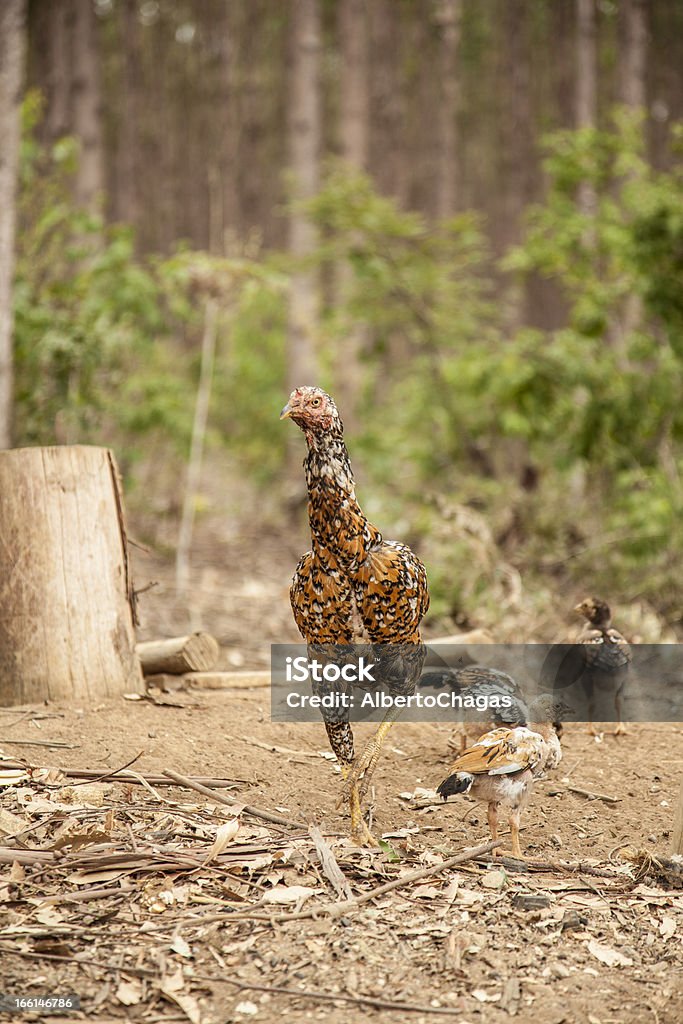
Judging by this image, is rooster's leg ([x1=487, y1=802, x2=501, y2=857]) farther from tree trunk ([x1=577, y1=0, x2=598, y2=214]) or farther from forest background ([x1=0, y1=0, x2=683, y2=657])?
tree trunk ([x1=577, y1=0, x2=598, y2=214])

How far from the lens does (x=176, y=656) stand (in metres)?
5.89

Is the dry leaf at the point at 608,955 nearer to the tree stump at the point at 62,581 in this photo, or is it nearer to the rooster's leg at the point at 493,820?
the rooster's leg at the point at 493,820

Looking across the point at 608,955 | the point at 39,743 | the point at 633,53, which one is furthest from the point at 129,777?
the point at 633,53

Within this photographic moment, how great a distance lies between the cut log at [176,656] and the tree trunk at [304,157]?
7.82 m

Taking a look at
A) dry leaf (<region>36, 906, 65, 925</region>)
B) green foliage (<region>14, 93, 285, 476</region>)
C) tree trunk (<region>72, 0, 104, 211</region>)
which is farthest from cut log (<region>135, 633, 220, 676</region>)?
tree trunk (<region>72, 0, 104, 211</region>)

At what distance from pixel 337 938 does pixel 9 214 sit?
5716mm

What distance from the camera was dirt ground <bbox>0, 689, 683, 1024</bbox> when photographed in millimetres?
3000

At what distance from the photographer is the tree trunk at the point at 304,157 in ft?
44.1

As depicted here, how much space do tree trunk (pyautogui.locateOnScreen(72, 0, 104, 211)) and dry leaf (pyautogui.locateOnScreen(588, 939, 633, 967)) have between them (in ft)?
43.5

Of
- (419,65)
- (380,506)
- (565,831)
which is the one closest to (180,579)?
(380,506)

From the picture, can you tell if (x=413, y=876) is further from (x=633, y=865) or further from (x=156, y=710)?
(x=156, y=710)

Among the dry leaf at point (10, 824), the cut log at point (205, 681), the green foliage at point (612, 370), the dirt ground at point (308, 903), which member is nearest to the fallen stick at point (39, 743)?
the dirt ground at point (308, 903)

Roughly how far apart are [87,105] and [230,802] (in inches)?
534

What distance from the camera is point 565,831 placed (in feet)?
14.4
